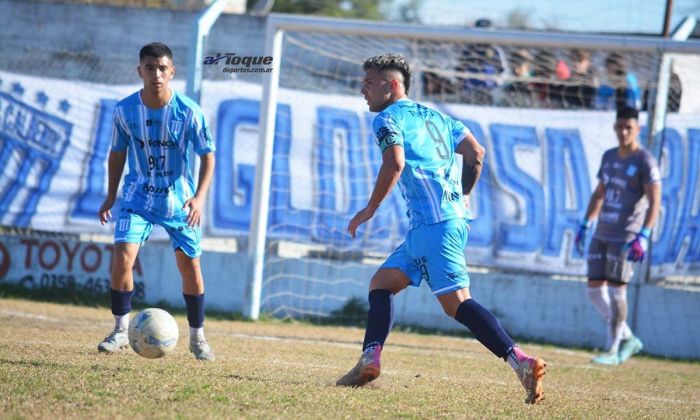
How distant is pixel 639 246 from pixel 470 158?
10.9 ft

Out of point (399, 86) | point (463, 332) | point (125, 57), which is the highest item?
point (125, 57)

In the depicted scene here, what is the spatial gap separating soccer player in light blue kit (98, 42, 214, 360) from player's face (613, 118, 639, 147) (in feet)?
13.5

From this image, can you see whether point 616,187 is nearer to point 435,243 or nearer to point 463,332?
point 463,332

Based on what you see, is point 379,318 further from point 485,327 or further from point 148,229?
point 148,229

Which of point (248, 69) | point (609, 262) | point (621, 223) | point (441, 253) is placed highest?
point (248, 69)

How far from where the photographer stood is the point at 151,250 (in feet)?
39.4

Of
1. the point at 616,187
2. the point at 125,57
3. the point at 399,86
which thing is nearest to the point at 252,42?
the point at 125,57

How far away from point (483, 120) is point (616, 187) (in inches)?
110

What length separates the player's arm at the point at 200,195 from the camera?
724 centimetres

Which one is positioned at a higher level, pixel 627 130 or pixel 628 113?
pixel 628 113

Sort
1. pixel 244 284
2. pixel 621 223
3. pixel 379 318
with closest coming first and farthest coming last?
pixel 379 318
pixel 621 223
pixel 244 284

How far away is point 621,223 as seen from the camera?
959cm

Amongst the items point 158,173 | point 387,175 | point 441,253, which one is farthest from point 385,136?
point 158,173

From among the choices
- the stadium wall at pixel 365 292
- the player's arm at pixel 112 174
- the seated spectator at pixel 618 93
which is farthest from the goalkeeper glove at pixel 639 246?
the player's arm at pixel 112 174
